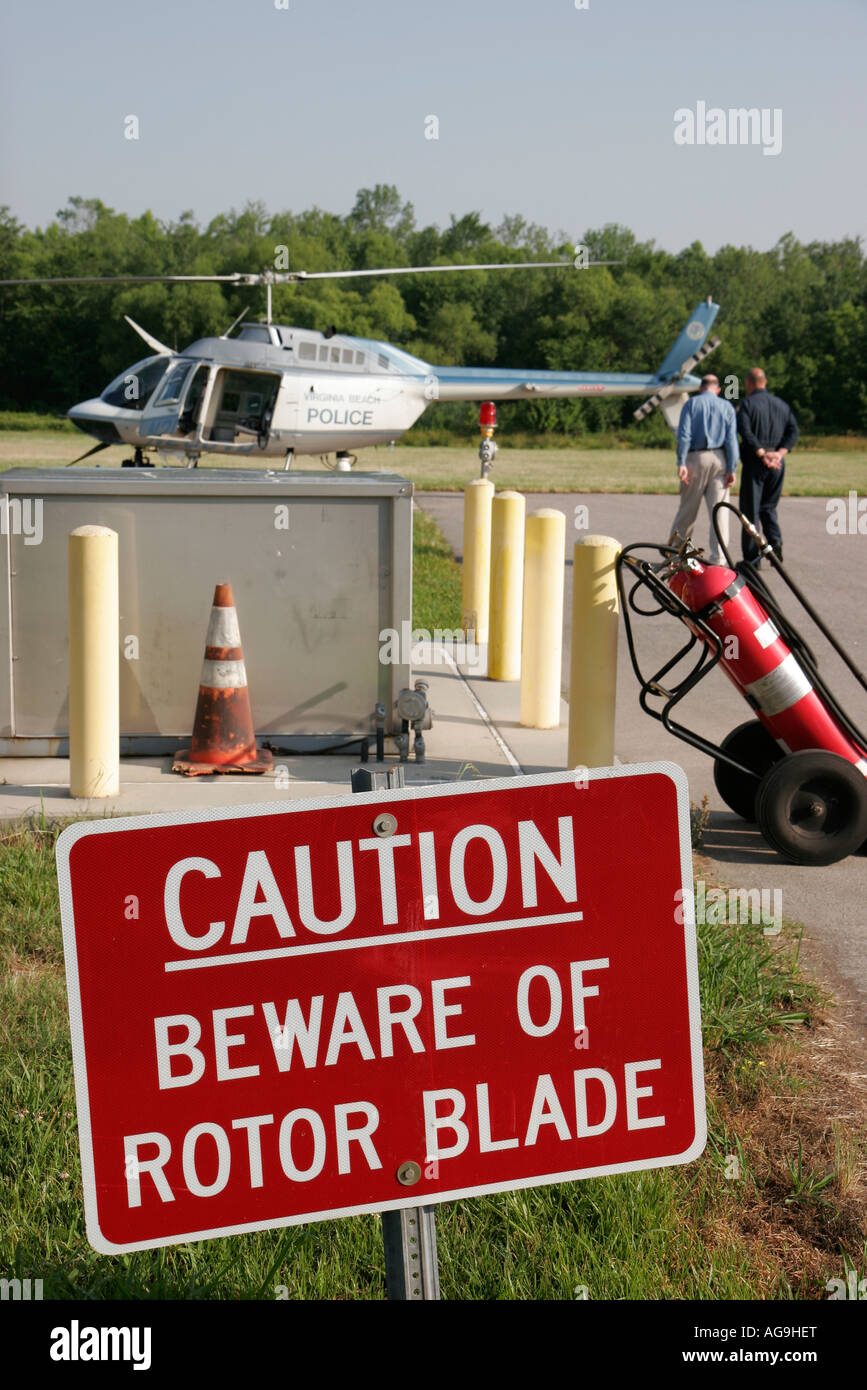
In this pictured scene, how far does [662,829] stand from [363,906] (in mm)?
440

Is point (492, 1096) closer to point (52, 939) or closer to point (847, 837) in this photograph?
point (52, 939)

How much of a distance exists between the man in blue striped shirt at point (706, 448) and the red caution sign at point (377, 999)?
1259cm

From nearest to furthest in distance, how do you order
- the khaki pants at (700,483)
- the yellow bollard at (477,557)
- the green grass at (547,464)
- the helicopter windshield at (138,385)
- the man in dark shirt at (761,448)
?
the yellow bollard at (477,557) → the khaki pants at (700,483) → the man in dark shirt at (761,448) → the helicopter windshield at (138,385) → the green grass at (547,464)

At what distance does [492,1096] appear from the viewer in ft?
6.35

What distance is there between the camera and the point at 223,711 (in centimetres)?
723

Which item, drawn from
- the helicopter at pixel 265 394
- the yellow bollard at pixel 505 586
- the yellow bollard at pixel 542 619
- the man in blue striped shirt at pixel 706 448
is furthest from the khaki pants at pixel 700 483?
the yellow bollard at pixel 542 619

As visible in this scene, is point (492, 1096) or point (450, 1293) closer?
point (492, 1096)

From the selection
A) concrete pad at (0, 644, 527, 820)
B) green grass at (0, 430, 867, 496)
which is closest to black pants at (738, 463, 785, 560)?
concrete pad at (0, 644, 527, 820)

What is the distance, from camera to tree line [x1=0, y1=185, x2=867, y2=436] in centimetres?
7481

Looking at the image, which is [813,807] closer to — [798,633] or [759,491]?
[798,633]

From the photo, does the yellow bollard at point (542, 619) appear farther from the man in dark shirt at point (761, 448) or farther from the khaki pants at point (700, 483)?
the man in dark shirt at point (761, 448)

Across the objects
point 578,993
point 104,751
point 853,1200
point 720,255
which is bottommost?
point 853,1200

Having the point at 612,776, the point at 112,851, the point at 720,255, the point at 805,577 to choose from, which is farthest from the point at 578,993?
the point at 720,255

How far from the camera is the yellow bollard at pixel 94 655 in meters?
6.61
